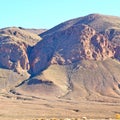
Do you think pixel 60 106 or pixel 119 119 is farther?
pixel 60 106

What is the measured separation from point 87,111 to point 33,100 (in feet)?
149

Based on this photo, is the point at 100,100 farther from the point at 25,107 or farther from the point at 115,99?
the point at 25,107

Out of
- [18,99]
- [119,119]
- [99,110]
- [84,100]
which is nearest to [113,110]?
[99,110]

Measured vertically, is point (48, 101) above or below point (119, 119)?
below

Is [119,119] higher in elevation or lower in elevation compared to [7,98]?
→ higher

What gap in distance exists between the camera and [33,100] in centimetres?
19612

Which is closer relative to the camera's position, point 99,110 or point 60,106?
point 99,110

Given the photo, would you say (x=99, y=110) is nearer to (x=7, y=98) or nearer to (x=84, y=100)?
(x=84, y=100)

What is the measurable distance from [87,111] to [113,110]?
9.62 metres

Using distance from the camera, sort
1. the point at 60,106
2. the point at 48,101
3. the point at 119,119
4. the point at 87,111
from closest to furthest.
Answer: the point at 119,119, the point at 87,111, the point at 60,106, the point at 48,101

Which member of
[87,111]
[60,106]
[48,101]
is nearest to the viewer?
[87,111]

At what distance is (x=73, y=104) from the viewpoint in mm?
181875

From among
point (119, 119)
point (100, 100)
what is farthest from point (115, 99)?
point (119, 119)

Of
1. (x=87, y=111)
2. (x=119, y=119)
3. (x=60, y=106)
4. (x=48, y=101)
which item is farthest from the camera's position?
(x=48, y=101)
